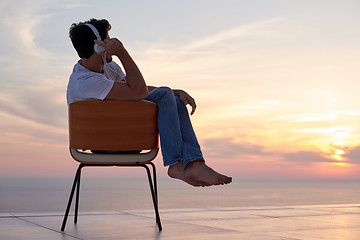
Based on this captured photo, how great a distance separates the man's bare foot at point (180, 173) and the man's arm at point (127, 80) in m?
0.41

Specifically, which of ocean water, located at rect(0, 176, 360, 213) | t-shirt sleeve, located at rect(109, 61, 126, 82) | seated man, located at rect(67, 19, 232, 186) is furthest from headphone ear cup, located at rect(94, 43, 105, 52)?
ocean water, located at rect(0, 176, 360, 213)

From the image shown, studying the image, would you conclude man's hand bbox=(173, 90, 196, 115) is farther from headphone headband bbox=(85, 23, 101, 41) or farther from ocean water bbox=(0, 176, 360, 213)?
ocean water bbox=(0, 176, 360, 213)

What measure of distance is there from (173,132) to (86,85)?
0.52m

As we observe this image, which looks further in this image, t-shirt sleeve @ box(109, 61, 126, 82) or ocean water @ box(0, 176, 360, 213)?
ocean water @ box(0, 176, 360, 213)

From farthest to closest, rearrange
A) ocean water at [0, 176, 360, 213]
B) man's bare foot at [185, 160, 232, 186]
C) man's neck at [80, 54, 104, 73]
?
ocean water at [0, 176, 360, 213], man's neck at [80, 54, 104, 73], man's bare foot at [185, 160, 232, 186]

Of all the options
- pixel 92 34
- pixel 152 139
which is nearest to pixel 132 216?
pixel 152 139

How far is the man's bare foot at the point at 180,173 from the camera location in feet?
7.84

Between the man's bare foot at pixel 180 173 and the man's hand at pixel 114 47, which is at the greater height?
the man's hand at pixel 114 47

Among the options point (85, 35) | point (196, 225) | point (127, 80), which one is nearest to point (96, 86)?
point (127, 80)

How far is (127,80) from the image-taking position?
2.36 meters

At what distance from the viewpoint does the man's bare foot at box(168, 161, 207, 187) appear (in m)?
2.39

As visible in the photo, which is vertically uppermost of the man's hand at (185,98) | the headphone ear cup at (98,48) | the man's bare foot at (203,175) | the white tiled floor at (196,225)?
the headphone ear cup at (98,48)

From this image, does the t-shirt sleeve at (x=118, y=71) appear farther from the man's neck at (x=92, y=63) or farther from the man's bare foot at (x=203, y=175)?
the man's bare foot at (x=203, y=175)

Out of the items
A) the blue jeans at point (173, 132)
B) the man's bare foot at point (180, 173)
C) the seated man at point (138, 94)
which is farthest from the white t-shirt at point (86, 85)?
the man's bare foot at point (180, 173)
